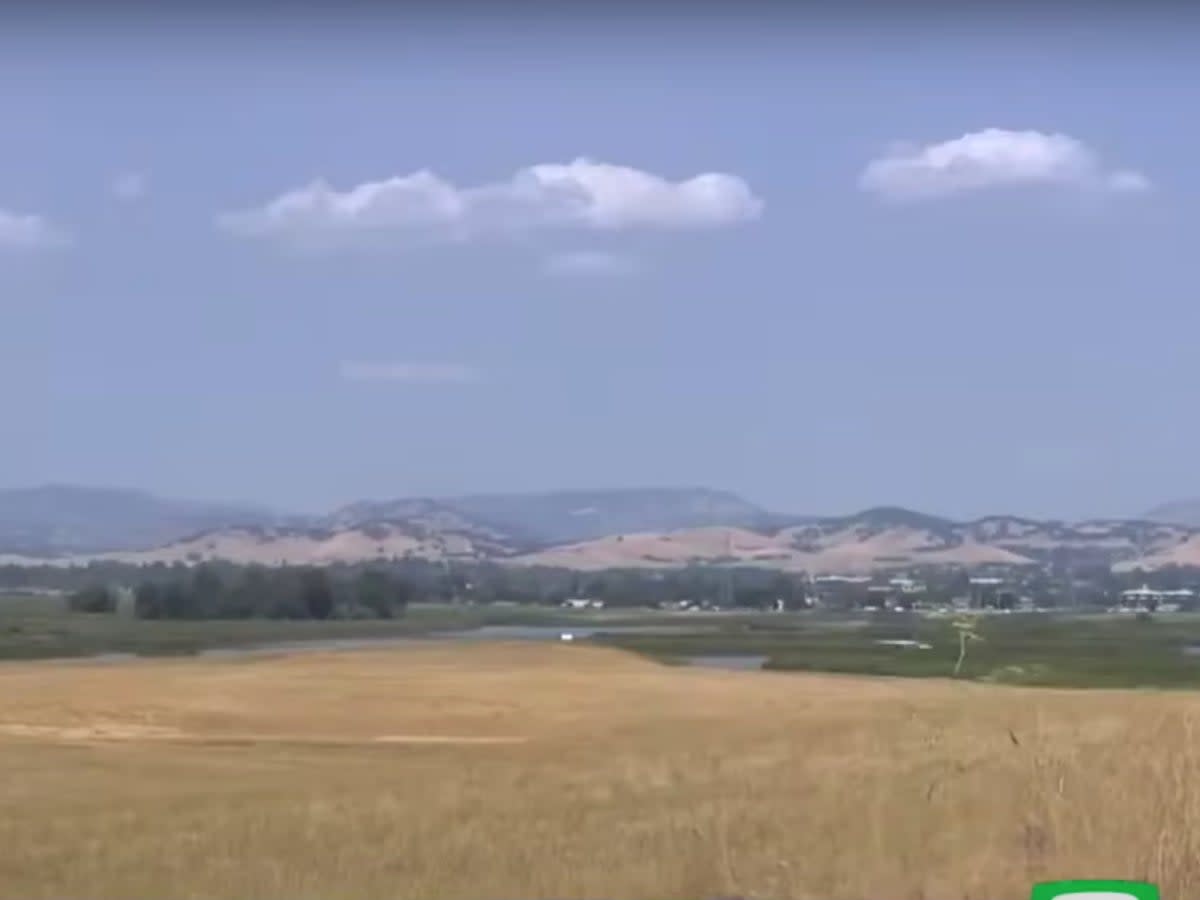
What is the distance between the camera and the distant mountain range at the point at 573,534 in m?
5.21

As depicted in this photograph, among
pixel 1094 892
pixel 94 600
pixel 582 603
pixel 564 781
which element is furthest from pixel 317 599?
pixel 1094 892

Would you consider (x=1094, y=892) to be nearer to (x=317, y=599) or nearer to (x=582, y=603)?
(x=582, y=603)

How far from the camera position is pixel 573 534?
5.33 meters

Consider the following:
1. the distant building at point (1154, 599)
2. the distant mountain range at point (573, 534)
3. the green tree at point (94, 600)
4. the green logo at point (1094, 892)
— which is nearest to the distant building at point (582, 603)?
the distant mountain range at point (573, 534)

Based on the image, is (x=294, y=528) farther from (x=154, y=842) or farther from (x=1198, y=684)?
(x=1198, y=684)

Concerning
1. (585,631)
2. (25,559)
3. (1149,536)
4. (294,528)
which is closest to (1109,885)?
(1149,536)

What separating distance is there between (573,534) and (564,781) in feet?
2.54

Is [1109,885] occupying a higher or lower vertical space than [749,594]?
lower

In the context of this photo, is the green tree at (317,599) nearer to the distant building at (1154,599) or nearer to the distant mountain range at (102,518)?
the distant mountain range at (102,518)

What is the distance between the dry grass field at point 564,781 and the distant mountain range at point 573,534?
38 centimetres

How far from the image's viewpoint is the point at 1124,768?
5.61 metres

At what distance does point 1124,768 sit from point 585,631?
168cm

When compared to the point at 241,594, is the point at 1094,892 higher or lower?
lower

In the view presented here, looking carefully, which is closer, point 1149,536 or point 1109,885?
point 1109,885
